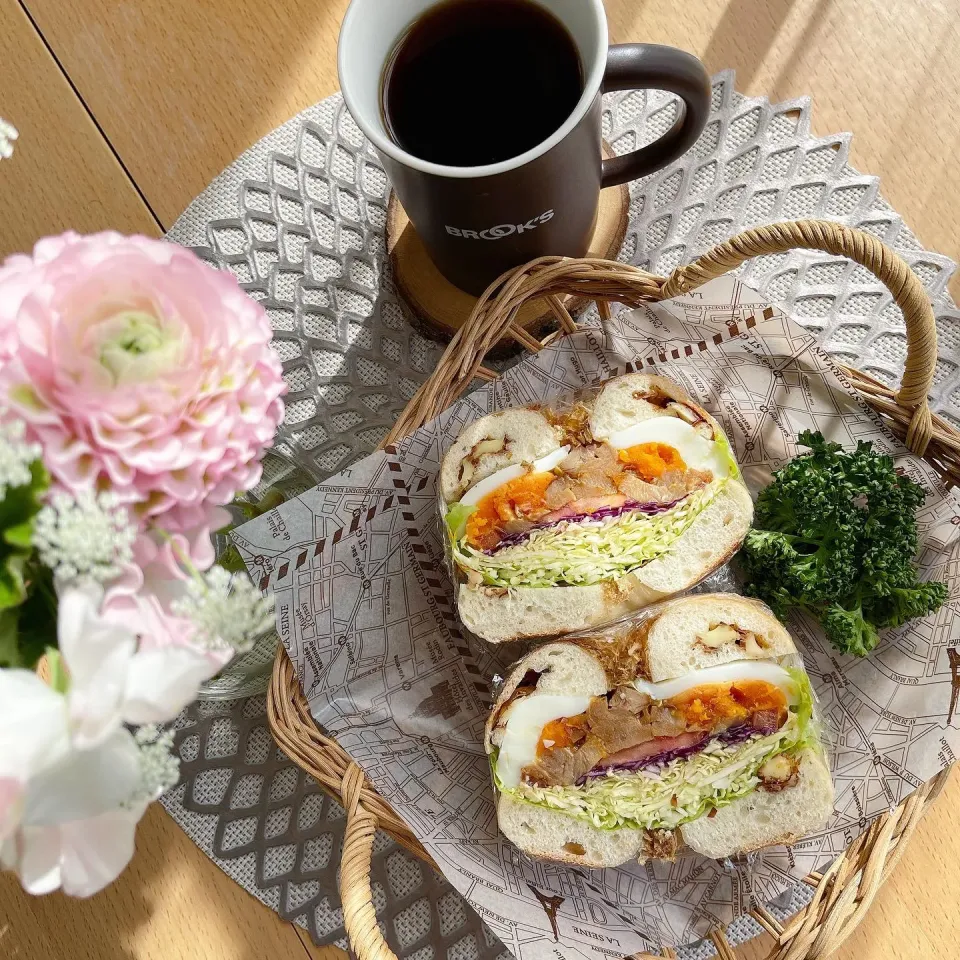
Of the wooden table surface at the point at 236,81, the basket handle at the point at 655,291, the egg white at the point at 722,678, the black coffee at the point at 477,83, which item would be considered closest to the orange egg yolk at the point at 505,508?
the basket handle at the point at 655,291

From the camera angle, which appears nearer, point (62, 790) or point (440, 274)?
point (62, 790)

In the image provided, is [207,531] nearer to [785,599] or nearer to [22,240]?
[785,599]

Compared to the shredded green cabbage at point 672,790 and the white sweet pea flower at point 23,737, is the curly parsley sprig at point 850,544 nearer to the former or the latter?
the shredded green cabbage at point 672,790

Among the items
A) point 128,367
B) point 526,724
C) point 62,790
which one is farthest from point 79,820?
point 526,724

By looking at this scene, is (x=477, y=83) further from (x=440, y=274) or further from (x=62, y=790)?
(x=62, y=790)

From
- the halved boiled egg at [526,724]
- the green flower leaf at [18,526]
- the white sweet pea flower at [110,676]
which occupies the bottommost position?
the halved boiled egg at [526,724]

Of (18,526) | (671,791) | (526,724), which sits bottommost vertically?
(671,791)

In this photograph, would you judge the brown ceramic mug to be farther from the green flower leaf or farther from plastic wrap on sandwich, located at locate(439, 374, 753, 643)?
the green flower leaf
